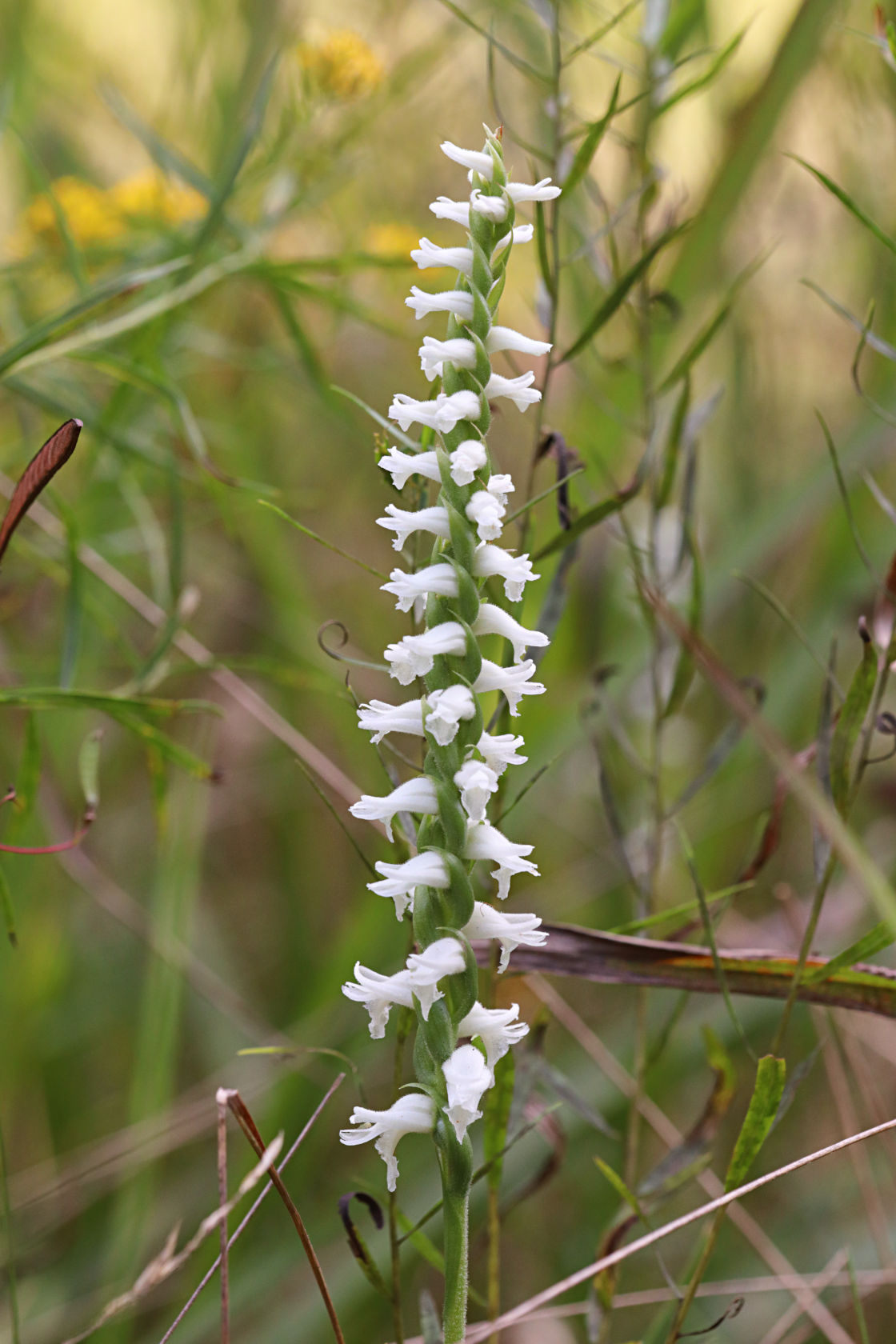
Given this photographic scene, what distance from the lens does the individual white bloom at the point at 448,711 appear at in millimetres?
398

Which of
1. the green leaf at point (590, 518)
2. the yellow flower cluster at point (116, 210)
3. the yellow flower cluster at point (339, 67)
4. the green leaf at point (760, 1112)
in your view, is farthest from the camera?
the yellow flower cluster at point (116, 210)

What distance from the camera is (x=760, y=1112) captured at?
0.51 m

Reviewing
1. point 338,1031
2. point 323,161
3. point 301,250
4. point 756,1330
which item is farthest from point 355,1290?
point 301,250

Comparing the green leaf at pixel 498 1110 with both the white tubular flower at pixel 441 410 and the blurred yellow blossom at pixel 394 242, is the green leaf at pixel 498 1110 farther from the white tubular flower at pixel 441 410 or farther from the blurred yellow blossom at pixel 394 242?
the blurred yellow blossom at pixel 394 242

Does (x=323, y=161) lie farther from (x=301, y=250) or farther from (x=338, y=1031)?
(x=338, y=1031)

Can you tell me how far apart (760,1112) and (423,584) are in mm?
291

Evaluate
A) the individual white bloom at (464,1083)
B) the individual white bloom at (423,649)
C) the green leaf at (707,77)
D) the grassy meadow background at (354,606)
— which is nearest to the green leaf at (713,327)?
the grassy meadow background at (354,606)

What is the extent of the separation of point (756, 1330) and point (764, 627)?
78 centimetres

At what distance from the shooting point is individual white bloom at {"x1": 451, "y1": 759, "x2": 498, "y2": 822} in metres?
0.40

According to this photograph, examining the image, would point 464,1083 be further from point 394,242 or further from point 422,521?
point 394,242

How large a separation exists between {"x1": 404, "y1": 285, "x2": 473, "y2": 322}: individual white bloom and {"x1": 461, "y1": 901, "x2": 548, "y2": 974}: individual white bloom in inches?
8.8

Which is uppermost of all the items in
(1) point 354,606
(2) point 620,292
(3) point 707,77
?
(1) point 354,606

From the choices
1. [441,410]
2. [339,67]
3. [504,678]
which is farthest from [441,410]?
[339,67]

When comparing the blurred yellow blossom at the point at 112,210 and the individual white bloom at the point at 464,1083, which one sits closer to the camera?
the individual white bloom at the point at 464,1083
